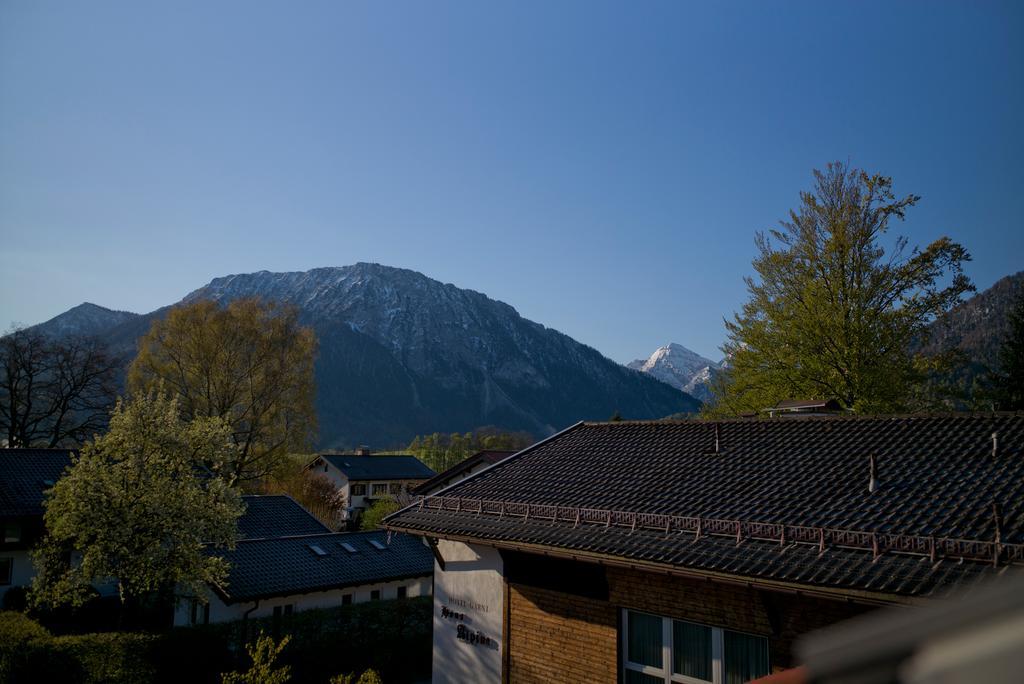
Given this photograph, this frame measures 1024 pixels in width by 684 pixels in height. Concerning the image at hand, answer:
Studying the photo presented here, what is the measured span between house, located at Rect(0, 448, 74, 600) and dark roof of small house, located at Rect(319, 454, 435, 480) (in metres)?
35.4

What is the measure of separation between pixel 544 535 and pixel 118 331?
218m

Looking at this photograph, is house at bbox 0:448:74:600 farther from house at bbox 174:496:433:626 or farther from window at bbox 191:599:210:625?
house at bbox 174:496:433:626

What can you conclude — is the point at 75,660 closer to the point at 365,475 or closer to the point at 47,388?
the point at 47,388

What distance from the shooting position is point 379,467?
2776 inches

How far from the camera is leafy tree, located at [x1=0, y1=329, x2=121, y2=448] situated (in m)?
40.9

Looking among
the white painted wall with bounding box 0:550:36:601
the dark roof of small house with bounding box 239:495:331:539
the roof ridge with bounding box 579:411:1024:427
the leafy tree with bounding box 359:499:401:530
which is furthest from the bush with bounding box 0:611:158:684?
the leafy tree with bounding box 359:499:401:530

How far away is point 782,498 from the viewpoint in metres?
10.4

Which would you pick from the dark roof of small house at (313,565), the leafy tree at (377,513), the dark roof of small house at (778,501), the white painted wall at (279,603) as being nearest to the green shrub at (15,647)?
the white painted wall at (279,603)

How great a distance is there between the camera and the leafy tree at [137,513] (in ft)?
59.0

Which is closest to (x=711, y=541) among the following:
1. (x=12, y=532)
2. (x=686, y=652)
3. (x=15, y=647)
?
(x=686, y=652)

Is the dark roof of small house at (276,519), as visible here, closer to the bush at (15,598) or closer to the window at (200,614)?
the window at (200,614)

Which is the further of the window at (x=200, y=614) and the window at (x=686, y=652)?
the window at (x=200, y=614)

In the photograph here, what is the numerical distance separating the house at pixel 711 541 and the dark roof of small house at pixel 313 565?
11.3 m

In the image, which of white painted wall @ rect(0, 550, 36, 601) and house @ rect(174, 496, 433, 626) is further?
white painted wall @ rect(0, 550, 36, 601)
